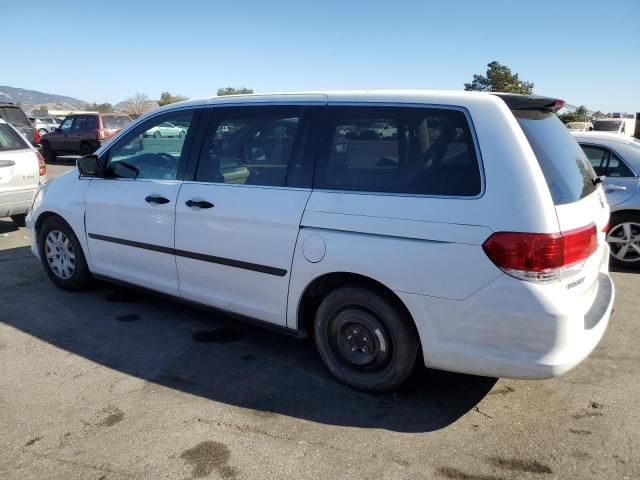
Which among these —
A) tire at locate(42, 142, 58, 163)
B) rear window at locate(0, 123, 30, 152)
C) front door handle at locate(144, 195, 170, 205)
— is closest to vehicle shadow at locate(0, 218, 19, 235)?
rear window at locate(0, 123, 30, 152)

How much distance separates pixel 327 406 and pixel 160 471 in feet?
3.39

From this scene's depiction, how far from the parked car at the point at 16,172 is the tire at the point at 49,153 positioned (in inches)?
548

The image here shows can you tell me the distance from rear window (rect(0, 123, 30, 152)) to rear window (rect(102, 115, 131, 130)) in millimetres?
12680

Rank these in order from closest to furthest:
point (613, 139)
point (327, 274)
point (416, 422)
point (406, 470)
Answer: point (406, 470) → point (416, 422) → point (327, 274) → point (613, 139)

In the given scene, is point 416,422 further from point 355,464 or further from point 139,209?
point 139,209

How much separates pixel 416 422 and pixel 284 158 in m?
1.86

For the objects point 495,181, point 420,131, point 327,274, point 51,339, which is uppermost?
point 420,131

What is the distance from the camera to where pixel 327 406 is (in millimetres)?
3234

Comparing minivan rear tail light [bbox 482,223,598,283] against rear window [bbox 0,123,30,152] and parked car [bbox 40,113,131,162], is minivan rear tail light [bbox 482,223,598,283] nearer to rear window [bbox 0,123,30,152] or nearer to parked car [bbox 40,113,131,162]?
rear window [bbox 0,123,30,152]

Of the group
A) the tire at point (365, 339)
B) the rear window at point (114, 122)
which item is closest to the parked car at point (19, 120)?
the rear window at point (114, 122)

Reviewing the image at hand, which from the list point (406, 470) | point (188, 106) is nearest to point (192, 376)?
point (406, 470)

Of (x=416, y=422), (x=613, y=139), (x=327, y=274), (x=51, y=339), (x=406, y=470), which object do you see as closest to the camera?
(x=406, y=470)

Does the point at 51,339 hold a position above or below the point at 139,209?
below

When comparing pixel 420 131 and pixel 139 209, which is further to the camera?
pixel 139 209
